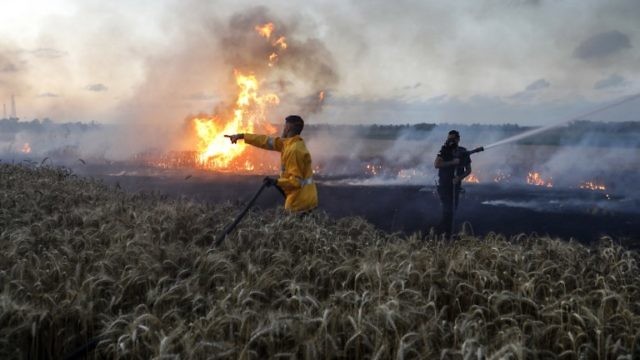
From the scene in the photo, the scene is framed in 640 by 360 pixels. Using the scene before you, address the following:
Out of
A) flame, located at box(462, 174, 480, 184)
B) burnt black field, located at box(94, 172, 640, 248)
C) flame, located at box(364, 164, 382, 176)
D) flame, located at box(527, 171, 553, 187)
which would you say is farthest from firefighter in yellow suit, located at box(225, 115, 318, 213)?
flame, located at box(364, 164, 382, 176)

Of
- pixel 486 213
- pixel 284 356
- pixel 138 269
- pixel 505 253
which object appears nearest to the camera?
pixel 284 356

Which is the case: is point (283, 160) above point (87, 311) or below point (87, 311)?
above

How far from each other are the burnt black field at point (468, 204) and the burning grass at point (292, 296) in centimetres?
441

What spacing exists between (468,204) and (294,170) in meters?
11.2

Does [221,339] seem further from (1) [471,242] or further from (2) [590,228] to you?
(2) [590,228]

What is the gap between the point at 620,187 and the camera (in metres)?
24.0

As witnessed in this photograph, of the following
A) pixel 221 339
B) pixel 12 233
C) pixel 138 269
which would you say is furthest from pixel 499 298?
pixel 12 233

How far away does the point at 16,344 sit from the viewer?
4480 millimetres

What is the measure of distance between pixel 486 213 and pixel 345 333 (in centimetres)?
1276

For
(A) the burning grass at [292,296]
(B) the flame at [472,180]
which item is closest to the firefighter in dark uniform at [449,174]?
(A) the burning grass at [292,296]

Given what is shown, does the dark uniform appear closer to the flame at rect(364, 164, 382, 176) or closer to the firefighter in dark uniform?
the firefighter in dark uniform

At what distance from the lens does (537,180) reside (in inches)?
1068

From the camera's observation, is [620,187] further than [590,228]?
Yes

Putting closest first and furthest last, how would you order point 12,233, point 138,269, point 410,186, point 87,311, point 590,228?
point 87,311 → point 138,269 → point 12,233 → point 590,228 → point 410,186
